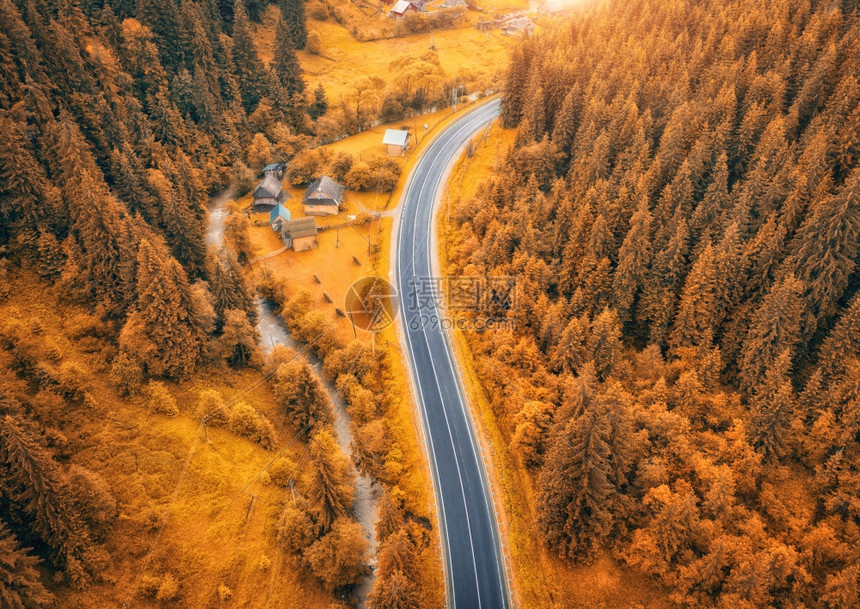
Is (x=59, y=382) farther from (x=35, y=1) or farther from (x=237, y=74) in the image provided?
(x=237, y=74)

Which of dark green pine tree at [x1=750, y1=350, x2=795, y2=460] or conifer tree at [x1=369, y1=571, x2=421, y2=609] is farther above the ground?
dark green pine tree at [x1=750, y1=350, x2=795, y2=460]

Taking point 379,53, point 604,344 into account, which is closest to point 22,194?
point 604,344

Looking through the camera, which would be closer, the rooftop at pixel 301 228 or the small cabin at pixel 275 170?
the rooftop at pixel 301 228

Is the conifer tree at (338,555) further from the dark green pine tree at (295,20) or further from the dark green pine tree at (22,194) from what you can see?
the dark green pine tree at (295,20)

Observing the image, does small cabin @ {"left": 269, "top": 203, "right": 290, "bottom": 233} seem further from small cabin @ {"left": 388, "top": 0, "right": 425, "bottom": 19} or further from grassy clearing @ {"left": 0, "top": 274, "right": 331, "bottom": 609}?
small cabin @ {"left": 388, "top": 0, "right": 425, "bottom": 19}

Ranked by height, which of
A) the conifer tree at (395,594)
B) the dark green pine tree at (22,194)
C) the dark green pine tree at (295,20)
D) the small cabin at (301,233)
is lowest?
the conifer tree at (395,594)

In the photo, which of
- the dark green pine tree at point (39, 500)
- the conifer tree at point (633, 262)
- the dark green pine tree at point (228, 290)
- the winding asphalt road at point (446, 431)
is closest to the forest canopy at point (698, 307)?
the conifer tree at point (633, 262)

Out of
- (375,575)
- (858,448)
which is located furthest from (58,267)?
(858,448)

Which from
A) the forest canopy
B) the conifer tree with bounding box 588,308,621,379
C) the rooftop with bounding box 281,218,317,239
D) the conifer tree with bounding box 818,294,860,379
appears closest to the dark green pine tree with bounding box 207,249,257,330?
the rooftop with bounding box 281,218,317,239
